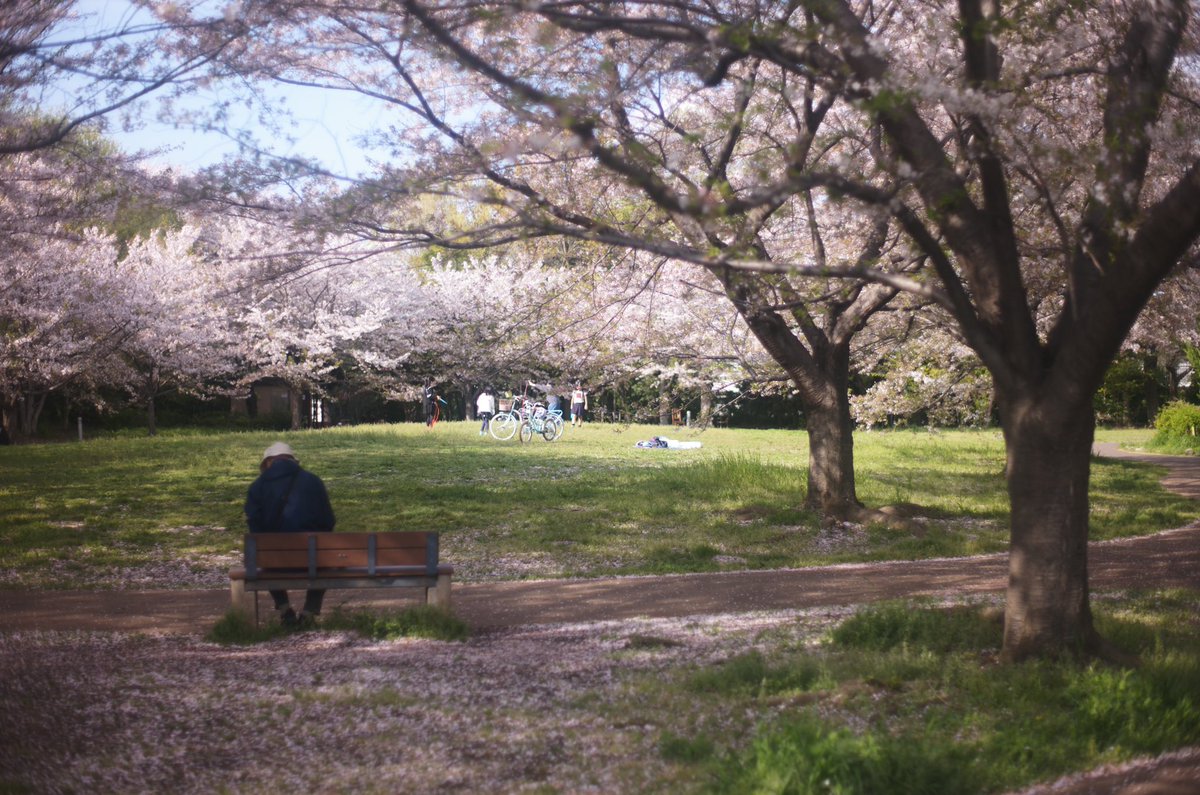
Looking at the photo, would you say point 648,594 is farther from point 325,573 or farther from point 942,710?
point 942,710

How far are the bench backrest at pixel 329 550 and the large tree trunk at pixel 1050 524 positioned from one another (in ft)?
13.6

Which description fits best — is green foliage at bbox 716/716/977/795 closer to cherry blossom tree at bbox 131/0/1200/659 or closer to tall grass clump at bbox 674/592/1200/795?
tall grass clump at bbox 674/592/1200/795

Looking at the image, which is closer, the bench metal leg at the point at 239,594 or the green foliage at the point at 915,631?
the green foliage at the point at 915,631

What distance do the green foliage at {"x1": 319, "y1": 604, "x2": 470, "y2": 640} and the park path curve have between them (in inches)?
17.1

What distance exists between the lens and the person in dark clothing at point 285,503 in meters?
8.19

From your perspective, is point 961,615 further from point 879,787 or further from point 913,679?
point 879,787

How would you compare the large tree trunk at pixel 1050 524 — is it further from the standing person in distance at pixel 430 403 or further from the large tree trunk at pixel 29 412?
the standing person in distance at pixel 430 403

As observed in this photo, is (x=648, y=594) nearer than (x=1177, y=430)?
Yes

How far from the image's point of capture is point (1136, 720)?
5000mm

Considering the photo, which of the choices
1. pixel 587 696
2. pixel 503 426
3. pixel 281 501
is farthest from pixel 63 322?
pixel 587 696

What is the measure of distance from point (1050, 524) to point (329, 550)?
16.2ft

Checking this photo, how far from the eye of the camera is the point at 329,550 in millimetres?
7699

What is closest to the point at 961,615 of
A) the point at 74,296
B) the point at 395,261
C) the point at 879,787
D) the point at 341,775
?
the point at 879,787

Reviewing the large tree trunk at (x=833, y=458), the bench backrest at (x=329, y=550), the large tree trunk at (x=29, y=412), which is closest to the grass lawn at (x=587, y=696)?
the bench backrest at (x=329, y=550)
